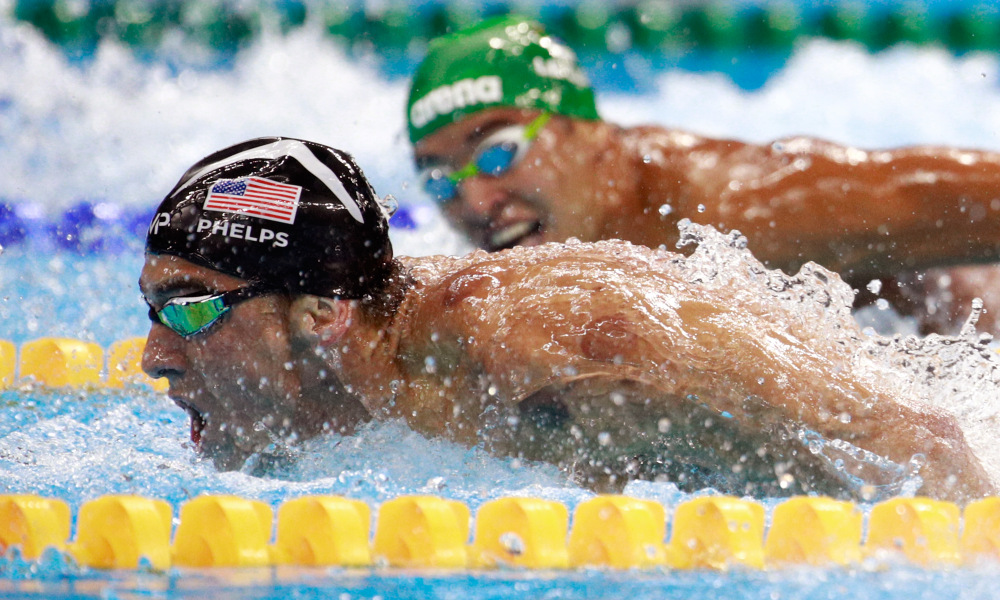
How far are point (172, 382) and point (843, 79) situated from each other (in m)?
5.74

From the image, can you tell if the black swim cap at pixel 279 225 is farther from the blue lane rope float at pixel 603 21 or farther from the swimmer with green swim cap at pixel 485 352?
the blue lane rope float at pixel 603 21

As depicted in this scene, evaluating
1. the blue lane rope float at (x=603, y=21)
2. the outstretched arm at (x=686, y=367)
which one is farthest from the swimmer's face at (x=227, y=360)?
the blue lane rope float at (x=603, y=21)

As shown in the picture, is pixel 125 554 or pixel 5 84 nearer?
pixel 125 554

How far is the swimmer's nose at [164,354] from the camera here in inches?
72.7

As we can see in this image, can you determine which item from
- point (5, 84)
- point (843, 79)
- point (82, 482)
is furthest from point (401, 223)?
point (82, 482)

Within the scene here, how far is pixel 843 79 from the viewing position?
6.66 m

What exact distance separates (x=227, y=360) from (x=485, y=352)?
0.49 meters

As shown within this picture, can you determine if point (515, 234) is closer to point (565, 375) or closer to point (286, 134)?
point (565, 375)

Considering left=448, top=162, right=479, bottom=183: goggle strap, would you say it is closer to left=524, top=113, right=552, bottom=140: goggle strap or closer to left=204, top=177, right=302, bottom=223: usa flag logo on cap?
left=524, top=113, right=552, bottom=140: goggle strap

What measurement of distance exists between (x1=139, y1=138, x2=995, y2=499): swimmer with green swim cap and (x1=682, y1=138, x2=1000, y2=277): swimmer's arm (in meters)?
0.81

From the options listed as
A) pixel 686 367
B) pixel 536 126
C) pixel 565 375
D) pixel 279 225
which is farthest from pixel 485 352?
pixel 536 126

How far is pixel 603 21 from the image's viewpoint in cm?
658

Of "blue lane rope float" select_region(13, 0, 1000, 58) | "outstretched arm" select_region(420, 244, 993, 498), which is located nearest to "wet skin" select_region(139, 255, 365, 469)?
"outstretched arm" select_region(420, 244, 993, 498)

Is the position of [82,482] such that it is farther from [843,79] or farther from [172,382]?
[843,79]
